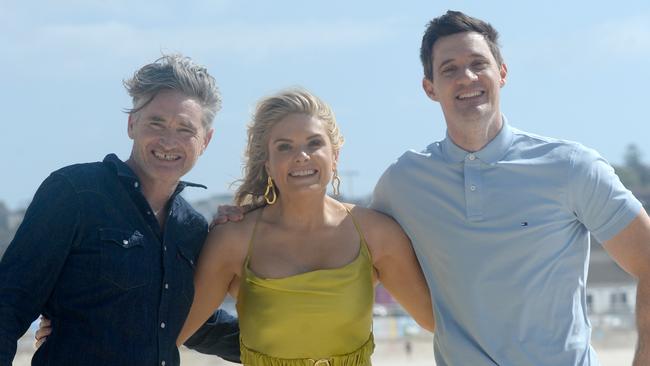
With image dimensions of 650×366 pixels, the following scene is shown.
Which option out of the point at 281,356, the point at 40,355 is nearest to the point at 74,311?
the point at 40,355

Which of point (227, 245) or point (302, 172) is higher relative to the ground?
point (302, 172)

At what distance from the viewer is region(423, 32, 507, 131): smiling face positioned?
4820 mm

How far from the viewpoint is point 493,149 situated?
4828mm

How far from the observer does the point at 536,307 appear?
4605 mm

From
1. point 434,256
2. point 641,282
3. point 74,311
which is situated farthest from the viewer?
point 434,256

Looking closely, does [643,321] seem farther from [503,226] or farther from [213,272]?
[213,272]

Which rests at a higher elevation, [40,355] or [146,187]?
[146,187]

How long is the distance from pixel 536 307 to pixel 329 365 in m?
0.93

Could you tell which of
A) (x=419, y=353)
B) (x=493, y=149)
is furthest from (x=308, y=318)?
(x=419, y=353)

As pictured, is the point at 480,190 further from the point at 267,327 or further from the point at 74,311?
the point at 74,311

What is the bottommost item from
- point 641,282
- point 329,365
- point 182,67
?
point 329,365

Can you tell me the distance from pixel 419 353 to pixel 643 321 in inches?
1524

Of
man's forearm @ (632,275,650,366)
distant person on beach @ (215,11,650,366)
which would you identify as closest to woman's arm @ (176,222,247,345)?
distant person on beach @ (215,11,650,366)

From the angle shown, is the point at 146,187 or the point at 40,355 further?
the point at 146,187
